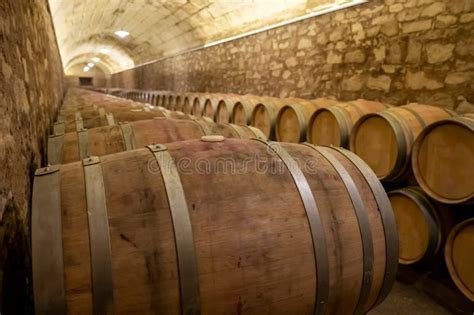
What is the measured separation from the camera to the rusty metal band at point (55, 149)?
2064 mm

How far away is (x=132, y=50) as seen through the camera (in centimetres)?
1698

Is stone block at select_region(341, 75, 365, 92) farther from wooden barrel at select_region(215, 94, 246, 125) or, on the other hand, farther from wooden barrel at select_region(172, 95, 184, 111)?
wooden barrel at select_region(172, 95, 184, 111)

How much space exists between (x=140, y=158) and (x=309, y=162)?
76 centimetres

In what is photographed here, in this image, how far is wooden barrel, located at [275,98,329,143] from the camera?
160 inches

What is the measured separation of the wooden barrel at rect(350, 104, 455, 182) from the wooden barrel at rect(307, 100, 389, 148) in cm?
23

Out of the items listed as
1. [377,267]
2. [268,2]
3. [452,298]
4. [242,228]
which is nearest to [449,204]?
[452,298]

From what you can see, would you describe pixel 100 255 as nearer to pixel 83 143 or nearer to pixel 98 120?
pixel 83 143

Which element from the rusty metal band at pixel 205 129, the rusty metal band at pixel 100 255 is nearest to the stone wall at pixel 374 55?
the rusty metal band at pixel 205 129

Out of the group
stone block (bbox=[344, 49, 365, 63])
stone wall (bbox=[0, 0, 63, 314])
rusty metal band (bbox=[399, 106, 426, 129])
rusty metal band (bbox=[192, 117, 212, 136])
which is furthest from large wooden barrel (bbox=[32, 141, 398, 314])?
stone block (bbox=[344, 49, 365, 63])

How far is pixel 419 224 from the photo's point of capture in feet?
8.61

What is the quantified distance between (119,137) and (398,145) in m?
2.24

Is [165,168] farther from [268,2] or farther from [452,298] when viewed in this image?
[268,2]

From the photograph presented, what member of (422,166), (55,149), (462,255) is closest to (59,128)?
(55,149)

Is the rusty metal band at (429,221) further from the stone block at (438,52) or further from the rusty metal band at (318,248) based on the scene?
the stone block at (438,52)
